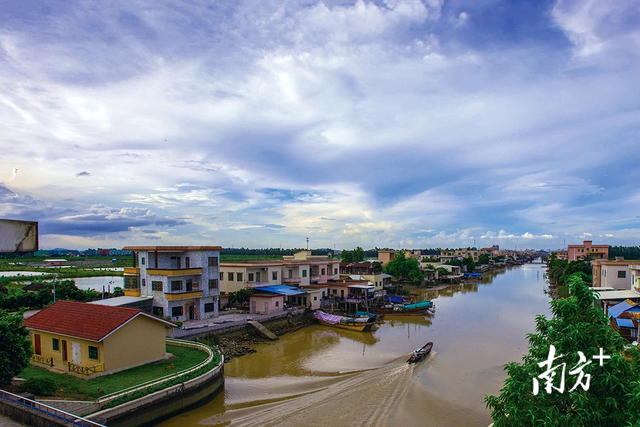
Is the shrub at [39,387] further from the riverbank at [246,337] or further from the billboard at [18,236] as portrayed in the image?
the billboard at [18,236]

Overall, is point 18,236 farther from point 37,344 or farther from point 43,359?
point 37,344

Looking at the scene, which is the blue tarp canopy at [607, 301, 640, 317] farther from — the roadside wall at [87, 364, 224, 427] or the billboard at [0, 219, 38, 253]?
the billboard at [0, 219, 38, 253]

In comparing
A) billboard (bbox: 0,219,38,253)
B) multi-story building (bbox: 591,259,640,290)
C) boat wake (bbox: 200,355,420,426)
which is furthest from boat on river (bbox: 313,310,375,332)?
billboard (bbox: 0,219,38,253)

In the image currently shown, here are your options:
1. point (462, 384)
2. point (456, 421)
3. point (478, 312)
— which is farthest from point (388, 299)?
point (456, 421)

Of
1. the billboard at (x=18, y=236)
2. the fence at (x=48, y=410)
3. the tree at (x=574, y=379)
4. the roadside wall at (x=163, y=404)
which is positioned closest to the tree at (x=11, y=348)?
the fence at (x=48, y=410)

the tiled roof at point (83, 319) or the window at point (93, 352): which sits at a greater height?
the tiled roof at point (83, 319)

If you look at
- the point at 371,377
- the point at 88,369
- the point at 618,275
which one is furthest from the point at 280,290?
the point at 618,275

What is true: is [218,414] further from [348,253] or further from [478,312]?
[348,253]

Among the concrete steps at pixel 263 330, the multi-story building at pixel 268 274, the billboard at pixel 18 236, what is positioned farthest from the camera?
the multi-story building at pixel 268 274
